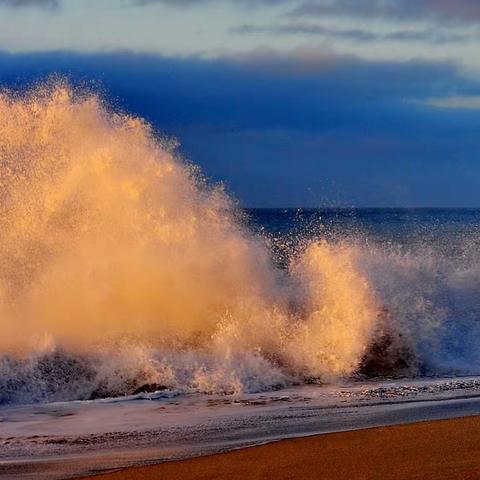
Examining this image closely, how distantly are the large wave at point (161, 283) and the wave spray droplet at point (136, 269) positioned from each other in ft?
0.07

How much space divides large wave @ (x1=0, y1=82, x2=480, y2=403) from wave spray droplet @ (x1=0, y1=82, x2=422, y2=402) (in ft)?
0.07

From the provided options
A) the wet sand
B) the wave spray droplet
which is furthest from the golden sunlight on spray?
the wet sand

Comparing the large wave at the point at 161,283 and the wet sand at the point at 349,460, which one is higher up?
the large wave at the point at 161,283

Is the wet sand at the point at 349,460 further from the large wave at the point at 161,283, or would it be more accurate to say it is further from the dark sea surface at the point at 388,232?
the dark sea surface at the point at 388,232

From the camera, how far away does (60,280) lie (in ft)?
41.8

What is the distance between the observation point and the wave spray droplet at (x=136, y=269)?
11.2m

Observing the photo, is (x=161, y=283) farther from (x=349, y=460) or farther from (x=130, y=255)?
(x=349, y=460)

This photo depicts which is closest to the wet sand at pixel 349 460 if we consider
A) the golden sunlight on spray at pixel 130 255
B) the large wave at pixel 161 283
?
the large wave at pixel 161 283

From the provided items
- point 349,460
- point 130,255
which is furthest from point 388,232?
point 349,460

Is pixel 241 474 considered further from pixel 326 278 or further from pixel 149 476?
pixel 326 278

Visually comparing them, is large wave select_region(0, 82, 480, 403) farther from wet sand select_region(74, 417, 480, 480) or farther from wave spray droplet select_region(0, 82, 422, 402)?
wet sand select_region(74, 417, 480, 480)

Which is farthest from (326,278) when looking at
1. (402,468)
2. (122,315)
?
(402,468)

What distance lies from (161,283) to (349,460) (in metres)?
7.09

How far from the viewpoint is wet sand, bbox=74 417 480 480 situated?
5820mm
